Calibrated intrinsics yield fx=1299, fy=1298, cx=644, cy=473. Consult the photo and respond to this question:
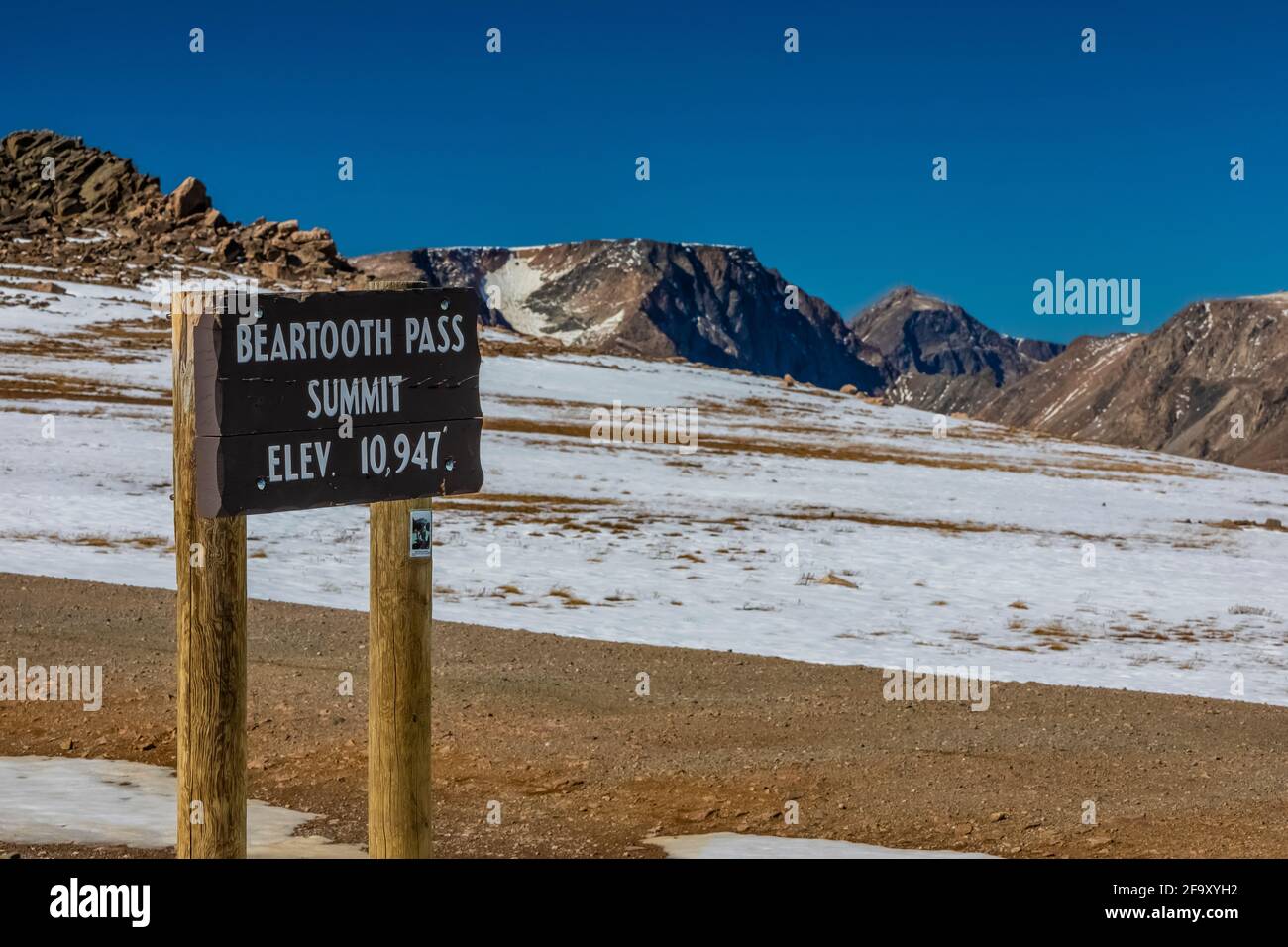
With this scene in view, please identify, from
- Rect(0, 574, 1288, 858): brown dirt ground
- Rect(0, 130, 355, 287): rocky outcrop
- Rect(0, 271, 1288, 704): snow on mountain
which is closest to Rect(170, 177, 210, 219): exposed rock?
Rect(0, 130, 355, 287): rocky outcrop

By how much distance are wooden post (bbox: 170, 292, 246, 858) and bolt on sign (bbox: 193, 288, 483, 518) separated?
19cm

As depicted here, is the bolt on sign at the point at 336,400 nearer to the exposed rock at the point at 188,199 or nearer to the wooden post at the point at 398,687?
the wooden post at the point at 398,687

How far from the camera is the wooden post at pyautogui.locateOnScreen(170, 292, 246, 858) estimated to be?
5.69 m

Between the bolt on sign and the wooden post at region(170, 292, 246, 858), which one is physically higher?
the bolt on sign

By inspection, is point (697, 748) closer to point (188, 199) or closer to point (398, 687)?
point (398, 687)

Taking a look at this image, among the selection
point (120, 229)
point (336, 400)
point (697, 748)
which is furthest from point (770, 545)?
point (120, 229)

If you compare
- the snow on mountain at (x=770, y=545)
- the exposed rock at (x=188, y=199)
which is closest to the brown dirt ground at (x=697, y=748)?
the snow on mountain at (x=770, y=545)

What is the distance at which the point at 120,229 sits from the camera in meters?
162

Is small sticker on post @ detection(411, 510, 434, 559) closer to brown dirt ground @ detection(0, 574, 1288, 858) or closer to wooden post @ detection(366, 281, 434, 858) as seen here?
wooden post @ detection(366, 281, 434, 858)

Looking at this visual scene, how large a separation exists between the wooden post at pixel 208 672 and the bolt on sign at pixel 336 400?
188mm

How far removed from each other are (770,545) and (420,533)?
26.5 meters
